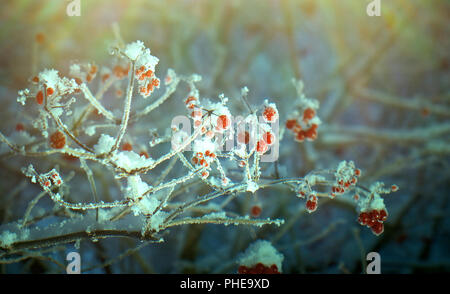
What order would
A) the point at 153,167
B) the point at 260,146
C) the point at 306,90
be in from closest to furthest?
the point at 153,167 < the point at 260,146 < the point at 306,90

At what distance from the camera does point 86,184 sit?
5.19m

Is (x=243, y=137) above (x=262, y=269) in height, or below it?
above

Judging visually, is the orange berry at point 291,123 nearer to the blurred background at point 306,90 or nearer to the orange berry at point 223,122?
the orange berry at point 223,122

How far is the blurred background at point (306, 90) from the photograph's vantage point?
3.74m

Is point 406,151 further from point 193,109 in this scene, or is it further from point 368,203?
point 193,109

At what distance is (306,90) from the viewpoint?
3.16 metres

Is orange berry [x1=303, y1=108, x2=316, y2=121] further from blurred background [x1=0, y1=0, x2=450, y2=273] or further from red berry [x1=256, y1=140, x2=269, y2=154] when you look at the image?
blurred background [x1=0, y1=0, x2=450, y2=273]

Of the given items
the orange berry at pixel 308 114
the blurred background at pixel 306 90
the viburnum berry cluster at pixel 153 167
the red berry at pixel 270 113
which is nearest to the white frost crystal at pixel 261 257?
the viburnum berry cluster at pixel 153 167

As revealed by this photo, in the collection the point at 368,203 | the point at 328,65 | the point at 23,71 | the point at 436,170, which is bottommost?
the point at 368,203

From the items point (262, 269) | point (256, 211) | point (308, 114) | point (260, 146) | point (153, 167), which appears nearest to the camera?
point (153, 167)

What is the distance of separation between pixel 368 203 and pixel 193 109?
0.90m

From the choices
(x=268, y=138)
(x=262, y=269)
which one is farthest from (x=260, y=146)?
(x=262, y=269)

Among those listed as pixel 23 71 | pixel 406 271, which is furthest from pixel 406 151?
pixel 23 71

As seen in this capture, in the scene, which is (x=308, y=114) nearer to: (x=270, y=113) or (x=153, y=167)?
(x=270, y=113)
